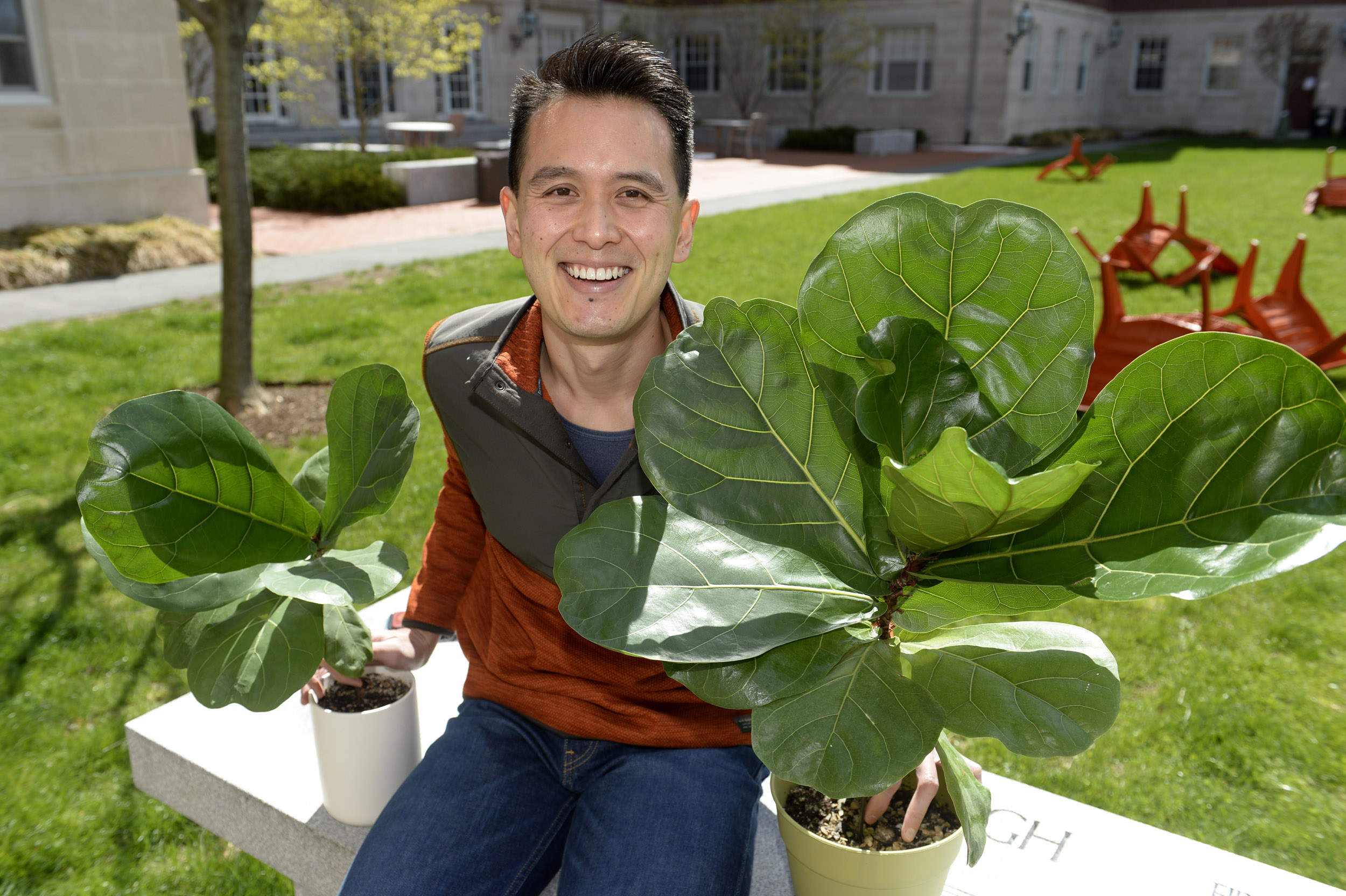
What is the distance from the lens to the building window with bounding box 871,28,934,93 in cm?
2789

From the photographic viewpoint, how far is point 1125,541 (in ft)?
3.05

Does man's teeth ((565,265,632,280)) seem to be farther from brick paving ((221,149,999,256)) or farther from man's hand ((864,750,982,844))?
brick paving ((221,149,999,256))

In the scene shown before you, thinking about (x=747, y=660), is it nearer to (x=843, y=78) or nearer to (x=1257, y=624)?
(x=1257, y=624)

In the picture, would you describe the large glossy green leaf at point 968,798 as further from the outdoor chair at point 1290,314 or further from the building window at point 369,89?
the building window at point 369,89

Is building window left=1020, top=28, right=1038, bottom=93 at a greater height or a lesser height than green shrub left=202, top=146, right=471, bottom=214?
greater

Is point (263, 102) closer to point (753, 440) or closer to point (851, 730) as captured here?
point (753, 440)

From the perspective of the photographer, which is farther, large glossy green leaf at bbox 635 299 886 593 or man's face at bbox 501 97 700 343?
man's face at bbox 501 97 700 343

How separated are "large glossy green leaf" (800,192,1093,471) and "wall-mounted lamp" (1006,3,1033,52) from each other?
27.9 m

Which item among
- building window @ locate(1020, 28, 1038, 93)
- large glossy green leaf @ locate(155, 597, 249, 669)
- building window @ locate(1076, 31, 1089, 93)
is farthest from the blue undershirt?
building window @ locate(1076, 31, 1089, 93)

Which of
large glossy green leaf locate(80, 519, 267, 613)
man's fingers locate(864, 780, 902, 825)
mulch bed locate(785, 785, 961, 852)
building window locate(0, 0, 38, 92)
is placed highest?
building window locate(0, 0, 38, 92)

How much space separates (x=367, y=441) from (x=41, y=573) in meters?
3.49

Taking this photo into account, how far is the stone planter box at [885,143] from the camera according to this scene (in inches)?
923

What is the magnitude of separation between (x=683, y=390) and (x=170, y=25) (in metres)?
12.1

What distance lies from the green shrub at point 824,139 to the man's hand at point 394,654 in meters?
24.2
